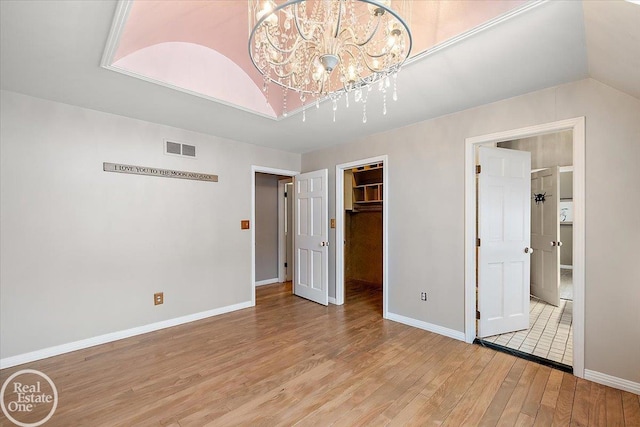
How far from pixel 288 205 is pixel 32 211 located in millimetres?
3726

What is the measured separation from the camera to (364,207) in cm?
550

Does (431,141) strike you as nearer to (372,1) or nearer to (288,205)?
(372,1)

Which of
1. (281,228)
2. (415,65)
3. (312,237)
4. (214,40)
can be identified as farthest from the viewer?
(281,228)

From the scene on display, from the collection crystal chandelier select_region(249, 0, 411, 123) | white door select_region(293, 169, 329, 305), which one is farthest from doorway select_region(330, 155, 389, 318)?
crystal chandelier select_region(249, 0, 411, 123)

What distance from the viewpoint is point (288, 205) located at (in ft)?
18.8

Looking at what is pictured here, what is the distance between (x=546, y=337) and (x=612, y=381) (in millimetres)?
911

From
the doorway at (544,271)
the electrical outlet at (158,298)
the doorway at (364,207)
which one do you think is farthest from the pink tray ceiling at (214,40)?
the electrical outlet at (158,298)

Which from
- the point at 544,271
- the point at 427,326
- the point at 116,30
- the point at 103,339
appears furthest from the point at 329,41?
the point at 544,271

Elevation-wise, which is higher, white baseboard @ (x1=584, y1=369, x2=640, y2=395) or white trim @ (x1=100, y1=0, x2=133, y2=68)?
white trim @ (x1=100, y1=0, x2=133, y2=68)

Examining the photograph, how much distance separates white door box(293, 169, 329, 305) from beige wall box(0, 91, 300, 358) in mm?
1111

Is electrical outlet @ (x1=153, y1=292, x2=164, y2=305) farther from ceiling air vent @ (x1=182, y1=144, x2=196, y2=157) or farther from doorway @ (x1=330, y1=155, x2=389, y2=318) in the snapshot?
doorway @ (x1=330, y1=155, x2=389, y2=318)

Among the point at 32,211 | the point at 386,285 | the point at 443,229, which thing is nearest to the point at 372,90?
the point at 443,229

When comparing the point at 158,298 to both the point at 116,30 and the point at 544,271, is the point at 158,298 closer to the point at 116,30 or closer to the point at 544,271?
the point at 116,30
